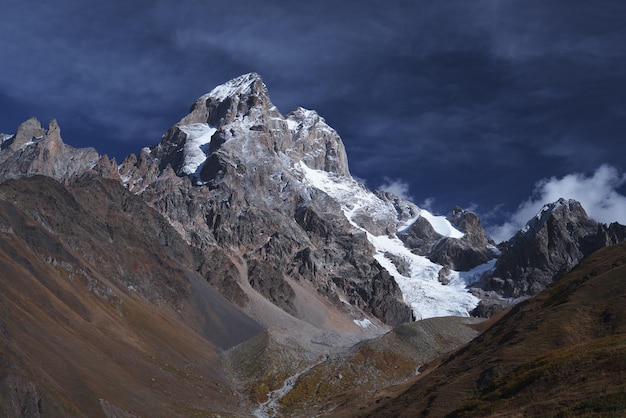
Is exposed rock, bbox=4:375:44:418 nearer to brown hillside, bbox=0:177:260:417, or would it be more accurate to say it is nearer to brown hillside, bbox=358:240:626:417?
brown hillside, bbox=0:177:260:417

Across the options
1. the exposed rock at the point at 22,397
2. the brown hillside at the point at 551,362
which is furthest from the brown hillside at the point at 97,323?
the brown hillside at the point at 551,362

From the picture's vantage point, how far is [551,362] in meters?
52.8

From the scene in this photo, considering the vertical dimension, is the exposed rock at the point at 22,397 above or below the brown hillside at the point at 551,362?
below

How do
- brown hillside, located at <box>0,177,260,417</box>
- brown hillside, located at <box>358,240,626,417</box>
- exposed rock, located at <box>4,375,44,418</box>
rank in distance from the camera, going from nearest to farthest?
brown hillside, located at <box>358,240,626,417</box> → exposed rock, located at <box>4,375,44,418</box> → brown hillside, located at <box>0,177,260,417</box>

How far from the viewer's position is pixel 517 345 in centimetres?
7375

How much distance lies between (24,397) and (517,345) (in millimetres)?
53064

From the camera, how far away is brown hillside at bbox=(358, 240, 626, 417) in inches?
1670

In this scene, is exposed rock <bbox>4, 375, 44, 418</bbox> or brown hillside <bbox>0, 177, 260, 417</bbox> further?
brown hillside <bbox>0, 177, 260, 417</bbox>

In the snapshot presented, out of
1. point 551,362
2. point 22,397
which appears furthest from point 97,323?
point 551,362

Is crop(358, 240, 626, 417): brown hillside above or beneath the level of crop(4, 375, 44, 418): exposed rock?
above

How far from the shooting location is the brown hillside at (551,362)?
4241 cm

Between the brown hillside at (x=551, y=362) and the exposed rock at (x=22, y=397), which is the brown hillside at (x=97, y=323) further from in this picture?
the brown hillside at (x=551, y=362)

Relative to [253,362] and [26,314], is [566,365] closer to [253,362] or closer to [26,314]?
[26,314]

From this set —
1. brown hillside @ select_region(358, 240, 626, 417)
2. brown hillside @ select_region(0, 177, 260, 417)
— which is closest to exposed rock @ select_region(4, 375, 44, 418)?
brown hillside @ select_region(0, 177, 260, 417)
